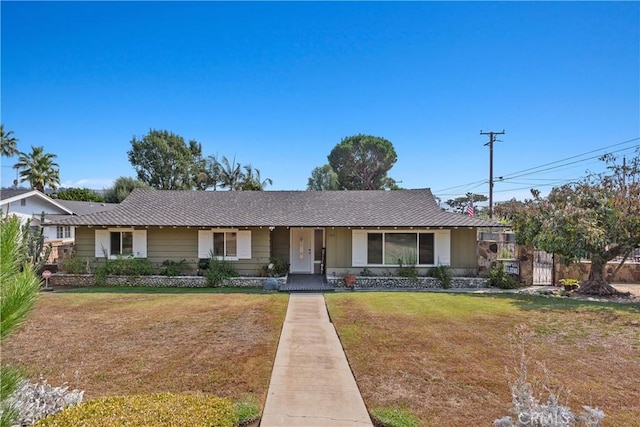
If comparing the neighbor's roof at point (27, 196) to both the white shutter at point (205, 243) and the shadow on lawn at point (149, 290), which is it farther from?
the white shutter at point (205, 243)

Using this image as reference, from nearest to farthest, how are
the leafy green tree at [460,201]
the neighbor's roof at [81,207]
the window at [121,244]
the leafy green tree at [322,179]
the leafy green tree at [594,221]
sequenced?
the leafy green tree at [594,221] → the window at [121,244] → the neighbor's roof at [81,207] → the leafy green tree at [322,179] → the leafy green tree at [460,201]

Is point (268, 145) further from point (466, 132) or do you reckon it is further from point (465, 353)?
point (465, 353)

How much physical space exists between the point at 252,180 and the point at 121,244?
885 inches

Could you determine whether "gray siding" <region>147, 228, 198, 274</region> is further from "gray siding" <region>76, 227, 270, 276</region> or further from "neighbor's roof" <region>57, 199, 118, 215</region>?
"neighbor's roof" <region>57, 199, 118, 215</region>

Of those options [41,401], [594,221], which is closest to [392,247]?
[594,221]

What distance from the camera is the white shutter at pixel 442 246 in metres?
15.3

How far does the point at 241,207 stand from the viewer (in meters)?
17.3

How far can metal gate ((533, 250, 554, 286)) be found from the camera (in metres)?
15.9

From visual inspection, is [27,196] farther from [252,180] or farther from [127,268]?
[252,180]

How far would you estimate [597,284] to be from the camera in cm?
1345

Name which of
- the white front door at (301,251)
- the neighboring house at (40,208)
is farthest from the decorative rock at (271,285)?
the neighboring house at (40,208)

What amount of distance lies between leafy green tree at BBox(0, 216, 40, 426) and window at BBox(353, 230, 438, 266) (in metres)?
13.7

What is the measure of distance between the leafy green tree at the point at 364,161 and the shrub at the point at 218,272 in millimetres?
32398

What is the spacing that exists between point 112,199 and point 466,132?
39148 mm
